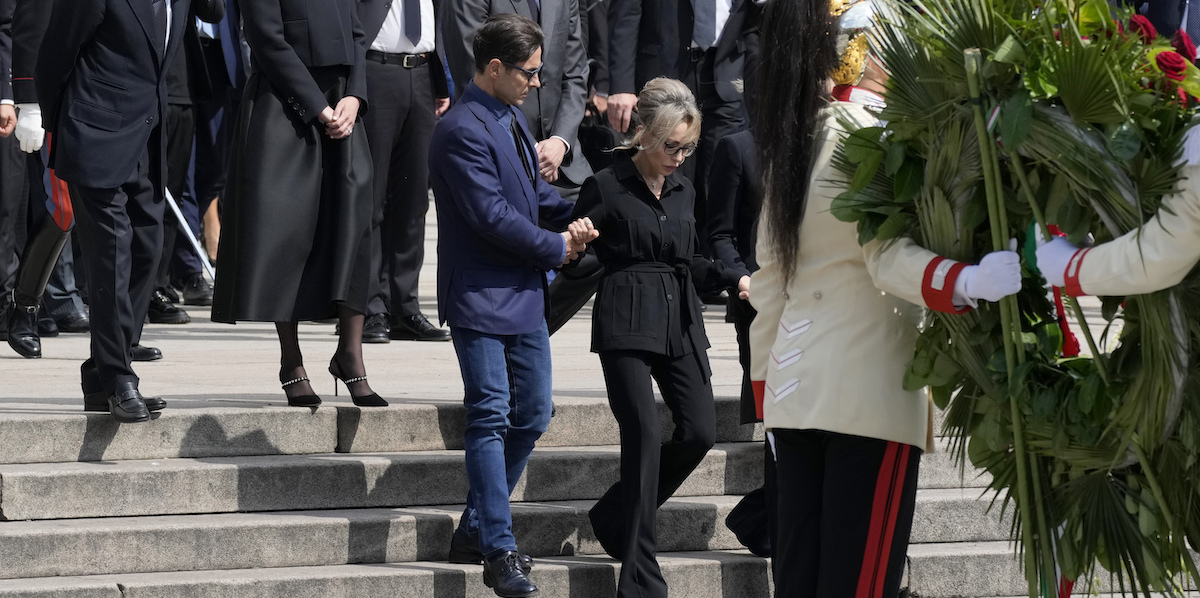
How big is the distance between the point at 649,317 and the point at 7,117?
11.5 ft

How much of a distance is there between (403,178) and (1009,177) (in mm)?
4234

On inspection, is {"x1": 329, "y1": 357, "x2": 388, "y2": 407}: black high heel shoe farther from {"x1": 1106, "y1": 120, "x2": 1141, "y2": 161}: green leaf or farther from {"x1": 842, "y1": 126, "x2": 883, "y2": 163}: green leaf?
{"x1": 1106, "y1": 120, "x2": 1141, "y2": 161}: green leaf

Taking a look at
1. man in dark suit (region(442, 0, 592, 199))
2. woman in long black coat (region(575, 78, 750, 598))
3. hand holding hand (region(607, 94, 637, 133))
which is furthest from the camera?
hand holding hand (region(607, 94, 637, 133))

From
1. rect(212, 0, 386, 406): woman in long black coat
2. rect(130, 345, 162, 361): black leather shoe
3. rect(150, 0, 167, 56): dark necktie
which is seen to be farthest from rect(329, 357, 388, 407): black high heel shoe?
rect(130, 345, 162, 361): black leather shoe

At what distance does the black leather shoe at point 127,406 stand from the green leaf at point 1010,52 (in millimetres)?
3198

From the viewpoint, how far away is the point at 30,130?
611 centimetres

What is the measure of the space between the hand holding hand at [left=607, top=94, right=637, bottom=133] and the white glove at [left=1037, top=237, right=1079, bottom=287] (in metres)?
4.25

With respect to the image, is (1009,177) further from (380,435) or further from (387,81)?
(387,81)

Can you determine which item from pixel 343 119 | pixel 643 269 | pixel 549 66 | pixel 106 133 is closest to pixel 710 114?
pixel 549 66

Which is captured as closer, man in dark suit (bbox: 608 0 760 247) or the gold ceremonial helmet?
the gold ceremonial helmet

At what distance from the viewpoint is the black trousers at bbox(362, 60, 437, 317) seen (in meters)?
6.71

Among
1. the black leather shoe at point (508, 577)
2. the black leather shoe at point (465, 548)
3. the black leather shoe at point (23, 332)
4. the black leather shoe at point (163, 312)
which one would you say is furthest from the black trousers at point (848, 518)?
the black leather shoe at point (163, 312)

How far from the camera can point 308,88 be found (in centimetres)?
533

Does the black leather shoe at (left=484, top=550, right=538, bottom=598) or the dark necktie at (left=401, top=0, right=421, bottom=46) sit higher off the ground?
the dark necktie at (left=401, top=0, right=421, bottom=46)
